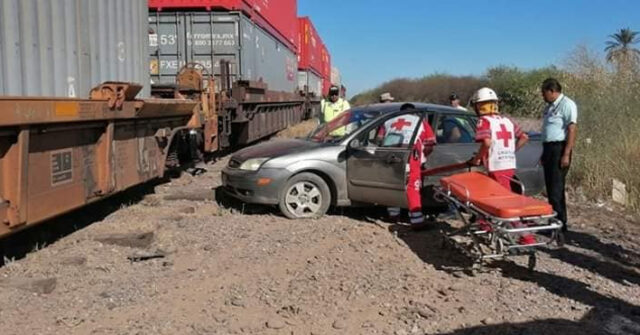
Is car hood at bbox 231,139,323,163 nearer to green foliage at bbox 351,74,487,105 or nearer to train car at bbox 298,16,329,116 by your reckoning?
train car at bbox 298,16,329,116

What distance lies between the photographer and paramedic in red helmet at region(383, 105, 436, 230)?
6844 mm

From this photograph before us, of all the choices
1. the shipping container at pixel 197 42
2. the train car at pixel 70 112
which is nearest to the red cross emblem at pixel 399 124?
the train car at pixel 70 112

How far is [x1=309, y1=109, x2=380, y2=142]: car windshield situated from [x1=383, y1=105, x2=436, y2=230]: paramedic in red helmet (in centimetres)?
61

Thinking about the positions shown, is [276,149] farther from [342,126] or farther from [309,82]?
[309,82]

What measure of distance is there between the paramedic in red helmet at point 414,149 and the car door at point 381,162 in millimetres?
12

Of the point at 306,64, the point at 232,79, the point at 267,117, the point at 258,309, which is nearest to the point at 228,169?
the point at 258,309

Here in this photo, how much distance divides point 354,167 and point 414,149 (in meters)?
0.80

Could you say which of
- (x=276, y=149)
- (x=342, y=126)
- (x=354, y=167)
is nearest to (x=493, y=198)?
(x=354, y=167)

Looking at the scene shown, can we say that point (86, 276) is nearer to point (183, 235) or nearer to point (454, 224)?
point (183, 235)

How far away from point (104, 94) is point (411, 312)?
409 cm

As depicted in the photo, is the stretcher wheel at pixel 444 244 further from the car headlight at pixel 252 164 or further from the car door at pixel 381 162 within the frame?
the car headlight at pixel 252 164

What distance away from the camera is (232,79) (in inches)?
545

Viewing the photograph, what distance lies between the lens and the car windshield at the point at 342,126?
816 cm

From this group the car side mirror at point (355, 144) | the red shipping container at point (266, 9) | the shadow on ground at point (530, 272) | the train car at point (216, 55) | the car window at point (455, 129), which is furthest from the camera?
the red shipping container at point (266, 9)
